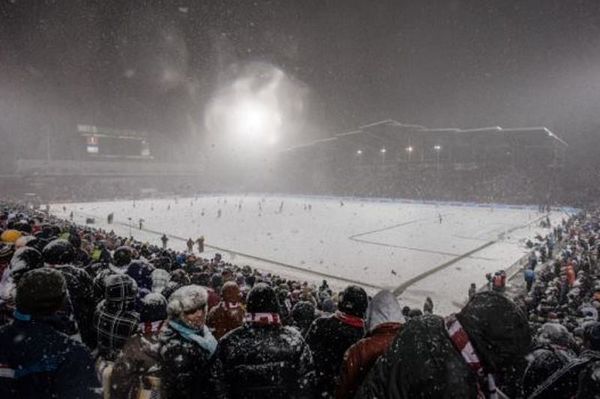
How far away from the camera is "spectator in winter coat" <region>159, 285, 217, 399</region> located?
8.08ft

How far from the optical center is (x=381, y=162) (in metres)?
66.9

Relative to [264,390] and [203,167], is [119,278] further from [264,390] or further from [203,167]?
[203,167]

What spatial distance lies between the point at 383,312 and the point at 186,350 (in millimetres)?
1386

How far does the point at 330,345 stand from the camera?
3.13m

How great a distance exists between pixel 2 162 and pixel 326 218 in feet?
184

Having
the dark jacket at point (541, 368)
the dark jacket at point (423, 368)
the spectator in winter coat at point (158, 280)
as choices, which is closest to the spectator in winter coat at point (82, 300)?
the spectator in winter coat at point (158, 280)

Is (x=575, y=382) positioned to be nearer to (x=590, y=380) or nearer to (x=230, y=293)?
(x=590, y=380)

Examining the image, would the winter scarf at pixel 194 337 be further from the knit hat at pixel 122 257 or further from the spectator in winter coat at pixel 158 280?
the knit hat at pixel 122 257

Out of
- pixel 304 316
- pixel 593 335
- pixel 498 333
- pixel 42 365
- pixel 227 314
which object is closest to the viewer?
pixel 498 333

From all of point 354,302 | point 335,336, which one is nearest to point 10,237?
point 335,336

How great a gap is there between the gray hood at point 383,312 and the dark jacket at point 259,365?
0.55 metres

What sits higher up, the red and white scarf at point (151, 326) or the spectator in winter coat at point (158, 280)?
the red and white scarf at point (151, 326)

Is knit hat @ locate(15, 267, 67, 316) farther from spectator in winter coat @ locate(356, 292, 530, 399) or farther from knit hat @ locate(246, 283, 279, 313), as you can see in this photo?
spectator in winter coat @ locate(356, 292, 530, 399)

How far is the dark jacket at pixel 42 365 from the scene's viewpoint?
73.5 inches
